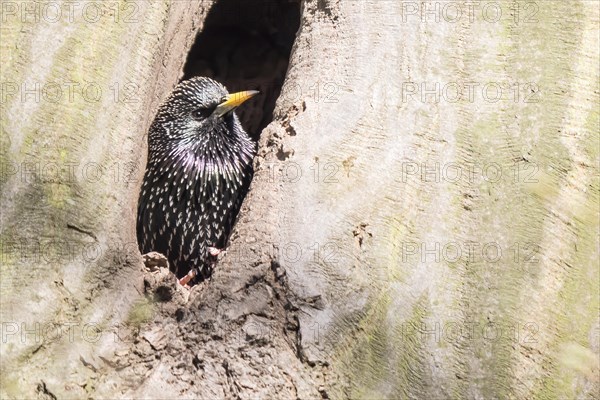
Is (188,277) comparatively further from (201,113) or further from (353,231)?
(353,231)

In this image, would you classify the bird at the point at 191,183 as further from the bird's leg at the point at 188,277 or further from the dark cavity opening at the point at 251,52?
the dark cavity opening at the point at 251,52

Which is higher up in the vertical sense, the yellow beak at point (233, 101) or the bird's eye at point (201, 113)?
the yellow beak at point (233, 101)

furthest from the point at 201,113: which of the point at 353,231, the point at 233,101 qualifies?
the point at 353,231

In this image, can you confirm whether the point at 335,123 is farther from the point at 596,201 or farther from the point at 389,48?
the point at 596,201

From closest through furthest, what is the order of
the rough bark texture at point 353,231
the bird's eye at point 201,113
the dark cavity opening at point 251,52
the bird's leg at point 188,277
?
the rough bark texture at point 353,231 → the bird's leg at point 188,277 → the bird's eye at point 201,113 → the dark cavity opening at point 251,52

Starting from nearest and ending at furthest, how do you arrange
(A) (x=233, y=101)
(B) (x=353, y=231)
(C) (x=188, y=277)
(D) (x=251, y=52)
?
(B) (x=353, y=231) < (C) (x=188, y=277) < (A) (x=233, y=101) < (D) (x=251, y=52)

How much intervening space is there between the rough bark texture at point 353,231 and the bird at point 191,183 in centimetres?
91

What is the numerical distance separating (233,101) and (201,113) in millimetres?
203

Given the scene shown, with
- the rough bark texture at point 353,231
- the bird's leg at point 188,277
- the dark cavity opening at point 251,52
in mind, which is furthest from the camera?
the dark cavity opening at point 251,52

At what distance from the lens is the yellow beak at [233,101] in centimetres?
440

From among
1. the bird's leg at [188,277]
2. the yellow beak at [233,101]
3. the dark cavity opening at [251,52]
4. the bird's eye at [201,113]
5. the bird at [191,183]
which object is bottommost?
the bird's leg at [188,277]

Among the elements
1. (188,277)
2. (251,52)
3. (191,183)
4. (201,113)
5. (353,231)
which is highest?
(251,52)

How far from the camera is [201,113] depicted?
452 centimetres

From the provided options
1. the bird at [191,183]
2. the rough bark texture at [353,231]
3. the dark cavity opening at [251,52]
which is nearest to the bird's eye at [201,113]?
the bird at [191,183]
